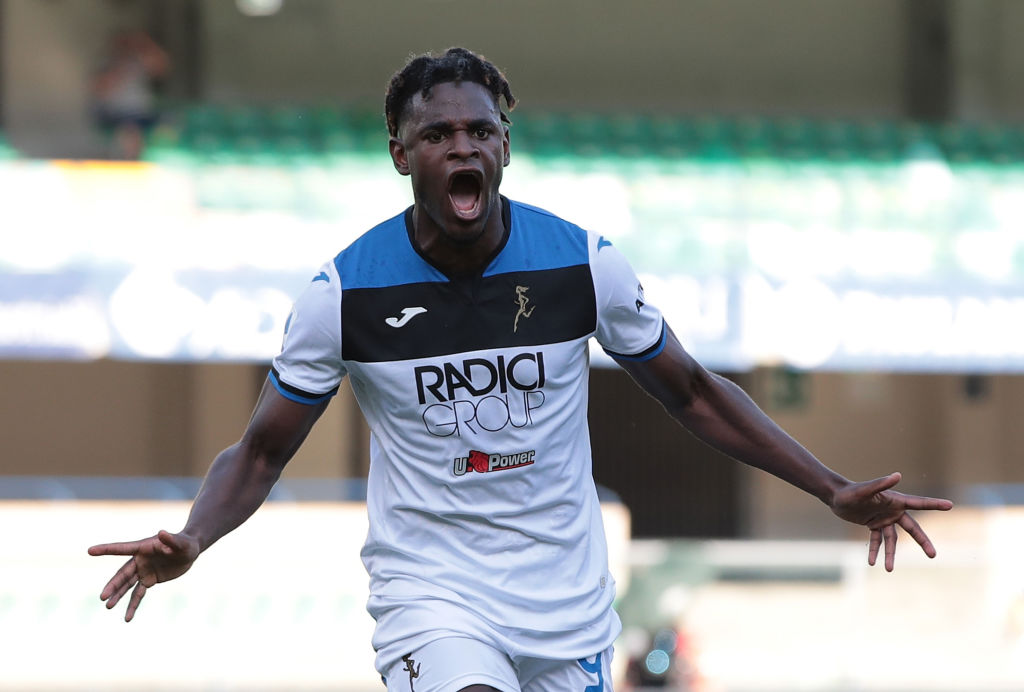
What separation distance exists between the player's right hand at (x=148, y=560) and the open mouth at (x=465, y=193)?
0.85 meters

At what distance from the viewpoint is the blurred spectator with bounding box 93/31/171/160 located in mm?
10969

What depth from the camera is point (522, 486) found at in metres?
2.88

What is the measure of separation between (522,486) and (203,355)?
7261mm

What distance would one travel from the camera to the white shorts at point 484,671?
8.88ft

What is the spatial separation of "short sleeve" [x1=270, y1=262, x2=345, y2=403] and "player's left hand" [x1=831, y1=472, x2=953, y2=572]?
3.68 feet

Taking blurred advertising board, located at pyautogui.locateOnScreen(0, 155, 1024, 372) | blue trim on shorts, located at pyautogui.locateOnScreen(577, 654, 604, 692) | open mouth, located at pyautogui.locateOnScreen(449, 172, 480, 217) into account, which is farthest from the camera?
blurred advertising board, located at pyautogui.locateOnScreen(0, 155, 1024, 372)

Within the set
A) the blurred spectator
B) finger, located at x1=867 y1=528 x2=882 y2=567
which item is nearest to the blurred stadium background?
the blurred spectator

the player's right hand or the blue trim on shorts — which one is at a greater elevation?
the player's right hand

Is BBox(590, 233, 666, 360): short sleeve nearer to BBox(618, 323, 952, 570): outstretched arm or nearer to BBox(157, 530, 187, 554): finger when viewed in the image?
BBox(618, 323, 952, 570): outstretched arm

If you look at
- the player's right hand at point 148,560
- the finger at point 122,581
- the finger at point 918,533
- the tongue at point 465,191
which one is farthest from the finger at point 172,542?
the finger at point 918,533

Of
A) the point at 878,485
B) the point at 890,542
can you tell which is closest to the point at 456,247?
the point at 878,485

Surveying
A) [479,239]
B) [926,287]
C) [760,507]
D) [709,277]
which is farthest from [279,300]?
[479,239]

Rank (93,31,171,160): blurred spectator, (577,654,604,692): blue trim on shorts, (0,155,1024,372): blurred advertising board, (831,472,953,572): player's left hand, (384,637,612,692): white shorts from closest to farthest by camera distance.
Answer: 1. (384,637,612,692): white shorts
2. (577,654,604,692): blue trim on shorts
3. (831,472,953,572): player's left hand
4. (0,155,1024,372): blurred advertising board
5. (93,31,171,160): blurred spectator

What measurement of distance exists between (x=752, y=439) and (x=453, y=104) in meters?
1.00
